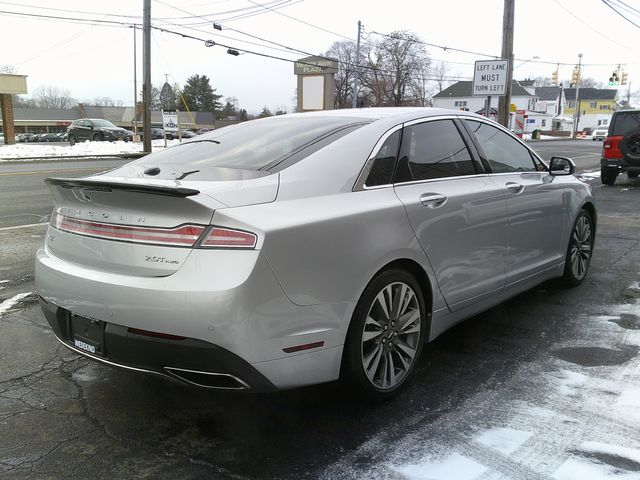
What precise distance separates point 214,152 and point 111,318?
1314 mm

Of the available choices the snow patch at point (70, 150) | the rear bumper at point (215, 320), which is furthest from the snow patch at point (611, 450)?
the snow patch at point (70, 150)

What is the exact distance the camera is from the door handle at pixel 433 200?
3371 mm

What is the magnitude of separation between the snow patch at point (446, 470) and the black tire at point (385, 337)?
1.81ft

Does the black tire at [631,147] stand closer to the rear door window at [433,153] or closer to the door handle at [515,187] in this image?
the door handle at [515,187]

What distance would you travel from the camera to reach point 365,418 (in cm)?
304

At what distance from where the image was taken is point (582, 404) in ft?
10.5

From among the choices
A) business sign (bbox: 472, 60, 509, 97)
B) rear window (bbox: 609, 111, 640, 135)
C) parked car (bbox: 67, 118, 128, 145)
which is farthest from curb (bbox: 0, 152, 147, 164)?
rear window (bbox: 609, 111, 640, 135)

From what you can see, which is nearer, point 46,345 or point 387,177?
point 387,177

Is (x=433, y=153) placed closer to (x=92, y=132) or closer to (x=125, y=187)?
(x=125, y=187)

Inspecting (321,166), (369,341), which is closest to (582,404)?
(369,341)

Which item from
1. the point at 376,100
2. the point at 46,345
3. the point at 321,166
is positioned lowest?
the point at 46,345

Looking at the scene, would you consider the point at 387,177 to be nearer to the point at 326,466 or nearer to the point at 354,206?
the point at 354,206

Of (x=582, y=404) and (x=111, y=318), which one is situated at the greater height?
(x=111, y=318)

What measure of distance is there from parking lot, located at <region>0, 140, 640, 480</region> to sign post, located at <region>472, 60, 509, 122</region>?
10.5 m
